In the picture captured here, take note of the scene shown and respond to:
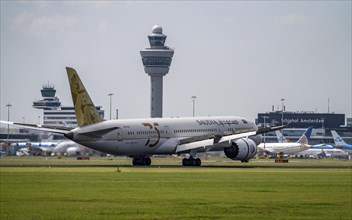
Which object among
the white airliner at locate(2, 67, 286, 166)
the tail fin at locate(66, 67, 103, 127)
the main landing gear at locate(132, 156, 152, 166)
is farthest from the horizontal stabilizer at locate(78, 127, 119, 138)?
the main landing gear at locate(132, 156, 152, 166)

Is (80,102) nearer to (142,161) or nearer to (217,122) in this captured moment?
(142,161)

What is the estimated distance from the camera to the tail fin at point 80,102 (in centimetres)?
9231

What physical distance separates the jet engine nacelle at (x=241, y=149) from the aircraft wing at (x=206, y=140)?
0.67m

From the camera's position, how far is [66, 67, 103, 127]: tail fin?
92312 millimetres

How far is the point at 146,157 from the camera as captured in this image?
100938 millimetres

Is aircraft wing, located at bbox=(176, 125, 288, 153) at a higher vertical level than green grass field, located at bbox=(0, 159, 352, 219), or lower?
higher

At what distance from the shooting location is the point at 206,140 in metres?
100

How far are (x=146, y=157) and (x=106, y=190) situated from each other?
43576 millimetres

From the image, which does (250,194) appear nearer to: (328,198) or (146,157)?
(328,198)

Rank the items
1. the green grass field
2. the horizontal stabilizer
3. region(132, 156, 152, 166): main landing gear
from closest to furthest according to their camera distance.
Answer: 1. the green grass field
2. the horizontal stabilizer
3. region(132, 156, 152, 166): main landing gear

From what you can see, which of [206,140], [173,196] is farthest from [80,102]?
[173,196]

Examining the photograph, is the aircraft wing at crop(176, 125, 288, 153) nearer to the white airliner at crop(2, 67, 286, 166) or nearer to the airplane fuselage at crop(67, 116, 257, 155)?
the white airliner at crop(2, 67, 286, 166)

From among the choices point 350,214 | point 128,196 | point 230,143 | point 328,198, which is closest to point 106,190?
point 128,196

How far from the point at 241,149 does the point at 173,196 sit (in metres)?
45.9
